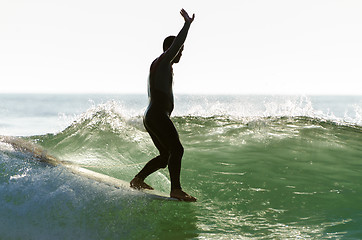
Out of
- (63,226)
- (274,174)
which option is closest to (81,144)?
(274,174)

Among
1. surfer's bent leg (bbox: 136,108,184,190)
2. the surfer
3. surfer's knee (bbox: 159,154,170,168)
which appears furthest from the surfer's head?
surfer's knee (bbox: 159,154,170,168)

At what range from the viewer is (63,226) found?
12.9 ft

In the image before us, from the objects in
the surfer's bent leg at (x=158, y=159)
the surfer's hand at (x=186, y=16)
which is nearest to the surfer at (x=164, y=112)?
the surfer's bent leg at (x=158, y=159)

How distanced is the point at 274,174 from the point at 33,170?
3798 millimetres

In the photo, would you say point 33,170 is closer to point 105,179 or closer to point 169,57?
point 105,179

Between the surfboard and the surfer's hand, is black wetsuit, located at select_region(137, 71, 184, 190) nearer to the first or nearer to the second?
the surfboard


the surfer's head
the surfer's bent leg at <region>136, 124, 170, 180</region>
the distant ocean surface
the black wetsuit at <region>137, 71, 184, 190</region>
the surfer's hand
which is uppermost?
the surfer's hand

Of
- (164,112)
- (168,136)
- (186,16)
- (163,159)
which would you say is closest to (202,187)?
(163,159)

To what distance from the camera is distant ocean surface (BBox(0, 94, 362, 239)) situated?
4.04 m

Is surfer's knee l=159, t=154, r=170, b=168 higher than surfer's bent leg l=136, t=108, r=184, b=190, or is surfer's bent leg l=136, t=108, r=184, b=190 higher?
surfer's bent leg l=136, t=108, r=184, b=190

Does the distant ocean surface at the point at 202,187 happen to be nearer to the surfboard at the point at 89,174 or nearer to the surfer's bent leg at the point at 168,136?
the surfboard at the point at 89,174

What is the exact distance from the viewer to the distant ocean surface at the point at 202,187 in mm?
4043

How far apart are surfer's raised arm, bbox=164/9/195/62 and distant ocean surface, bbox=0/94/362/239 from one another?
170 centimetres

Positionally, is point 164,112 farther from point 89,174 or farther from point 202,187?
point 202,187
